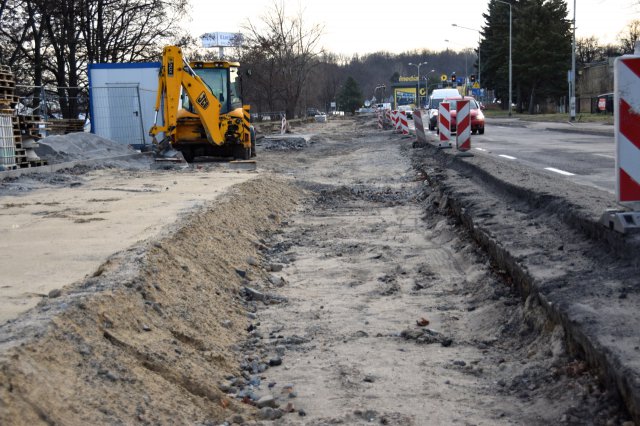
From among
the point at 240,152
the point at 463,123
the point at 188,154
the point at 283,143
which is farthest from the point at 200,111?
the point at 283,143

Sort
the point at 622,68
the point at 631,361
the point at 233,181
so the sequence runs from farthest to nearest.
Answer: the point at 233,181 < the point at 622,68 < the point at 631,361

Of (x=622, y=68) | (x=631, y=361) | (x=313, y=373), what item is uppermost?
(x=622, y=68)

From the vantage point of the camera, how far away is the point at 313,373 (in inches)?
215

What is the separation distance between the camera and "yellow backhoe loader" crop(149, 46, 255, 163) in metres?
20.1

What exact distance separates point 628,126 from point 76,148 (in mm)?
18148

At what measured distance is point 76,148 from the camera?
21969 millimetres

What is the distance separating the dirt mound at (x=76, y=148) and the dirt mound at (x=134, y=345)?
13493 millimetres

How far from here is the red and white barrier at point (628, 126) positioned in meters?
6.39

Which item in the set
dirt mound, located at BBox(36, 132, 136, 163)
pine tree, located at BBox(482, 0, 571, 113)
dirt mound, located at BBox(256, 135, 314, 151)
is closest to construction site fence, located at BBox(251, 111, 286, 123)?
pine tree, located at BBox(482, 0, 571, 113)

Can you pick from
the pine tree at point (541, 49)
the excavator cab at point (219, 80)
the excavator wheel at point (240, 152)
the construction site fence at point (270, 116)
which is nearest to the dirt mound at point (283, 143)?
the excavator wheel at point (240, 152)

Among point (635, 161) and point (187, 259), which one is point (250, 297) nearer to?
point (187, 259)

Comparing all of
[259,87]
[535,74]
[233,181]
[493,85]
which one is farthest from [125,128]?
[493,85]

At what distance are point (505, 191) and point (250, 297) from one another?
501cm

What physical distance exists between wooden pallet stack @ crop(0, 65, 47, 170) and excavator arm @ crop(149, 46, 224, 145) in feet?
9.68
